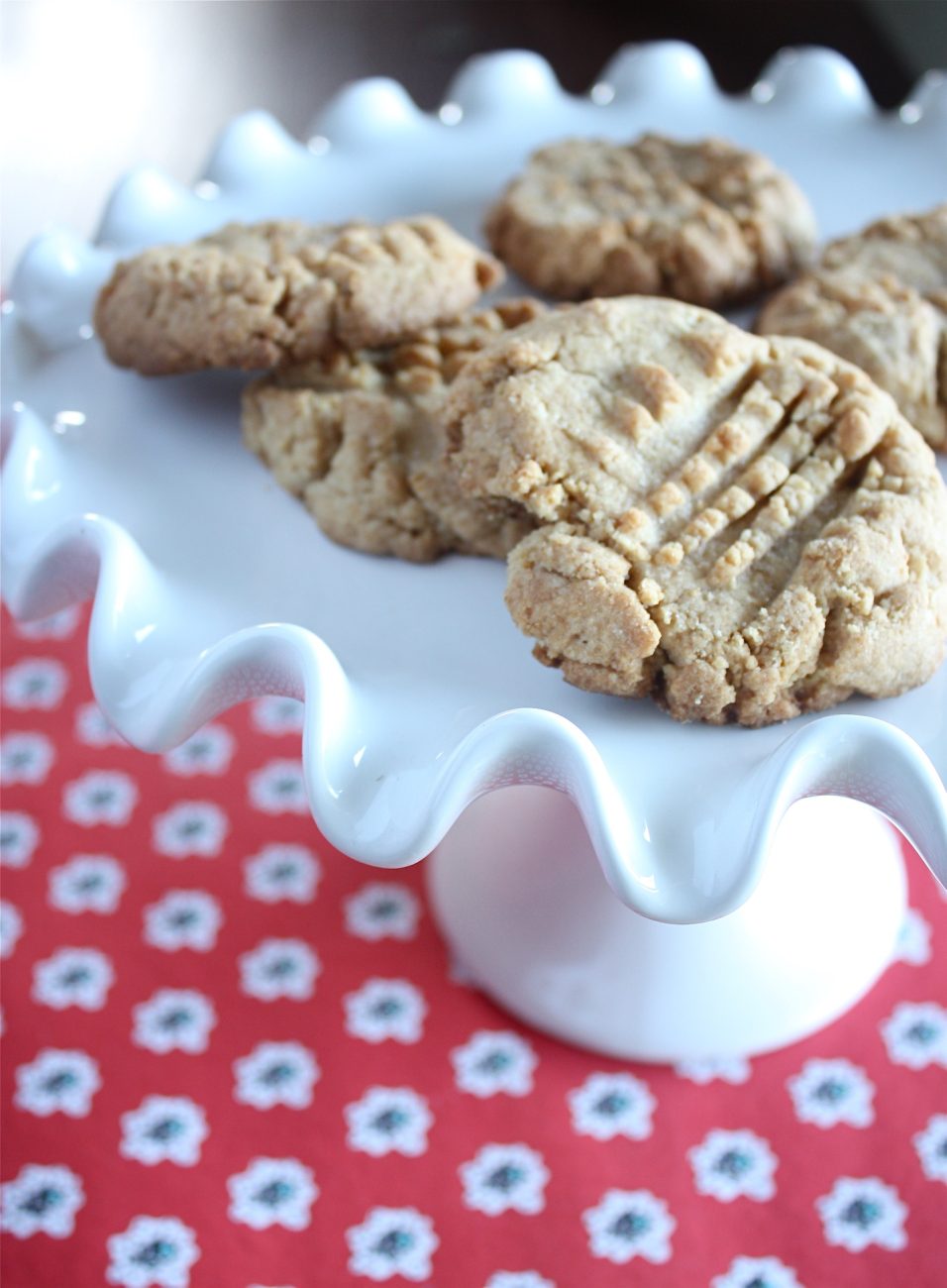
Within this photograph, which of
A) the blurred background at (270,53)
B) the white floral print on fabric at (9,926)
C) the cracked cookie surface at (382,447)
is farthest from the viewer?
the blurred background at (270,53)

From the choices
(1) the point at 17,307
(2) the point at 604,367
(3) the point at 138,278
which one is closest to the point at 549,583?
(2) the point at 604,367

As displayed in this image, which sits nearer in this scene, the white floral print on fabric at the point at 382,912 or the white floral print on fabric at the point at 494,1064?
the white floral print on fabric at the point at 494,1064

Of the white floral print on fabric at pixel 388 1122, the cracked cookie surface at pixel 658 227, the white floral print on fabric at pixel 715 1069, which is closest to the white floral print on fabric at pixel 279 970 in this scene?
the white floral print on fabric at pixel 388 1122

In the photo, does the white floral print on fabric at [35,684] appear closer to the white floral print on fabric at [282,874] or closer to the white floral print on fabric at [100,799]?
the white floral print on fabric at [100,799]

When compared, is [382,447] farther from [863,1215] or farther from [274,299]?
[863,1215]

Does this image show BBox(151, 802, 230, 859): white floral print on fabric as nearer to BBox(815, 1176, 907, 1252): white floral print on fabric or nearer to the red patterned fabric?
the red patterned fabric

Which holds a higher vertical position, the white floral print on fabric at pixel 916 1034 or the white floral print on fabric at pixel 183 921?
the white floral print on fabric at pixel 916 1034

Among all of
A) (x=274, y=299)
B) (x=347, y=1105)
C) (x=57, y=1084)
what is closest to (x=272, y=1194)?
(x=347, y=1105)
